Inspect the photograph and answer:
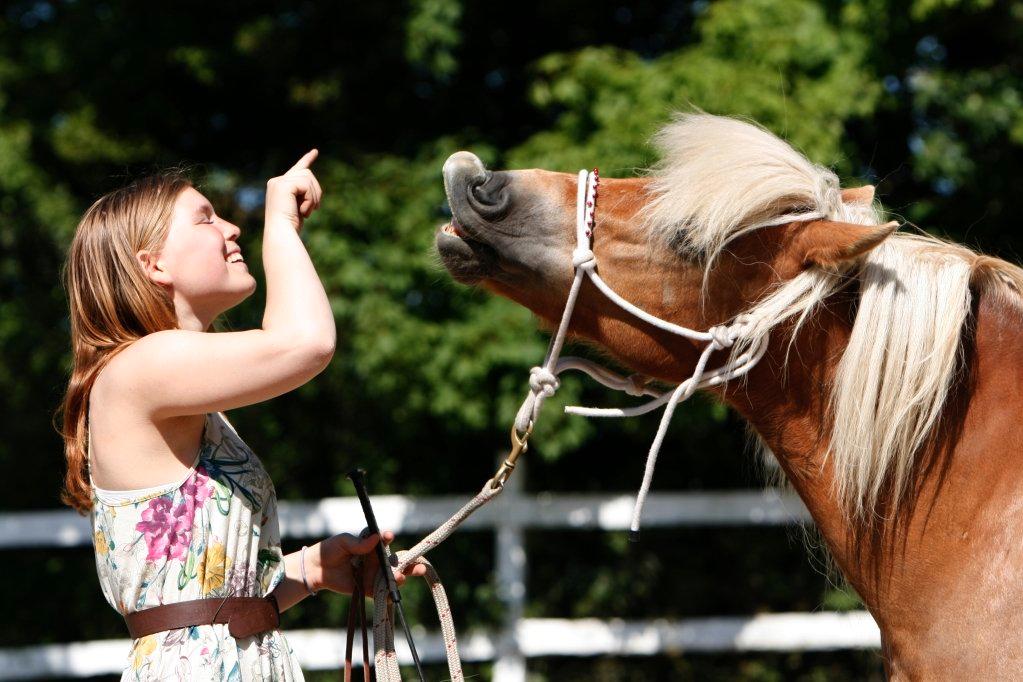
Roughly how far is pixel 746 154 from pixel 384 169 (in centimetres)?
334

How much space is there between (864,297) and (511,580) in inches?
143

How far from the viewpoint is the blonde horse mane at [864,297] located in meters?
1.68

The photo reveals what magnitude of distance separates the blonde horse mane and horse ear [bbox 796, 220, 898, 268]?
0.12 ft

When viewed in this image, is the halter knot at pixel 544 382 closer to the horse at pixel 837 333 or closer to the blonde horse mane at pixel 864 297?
the horse at pixel 837 333

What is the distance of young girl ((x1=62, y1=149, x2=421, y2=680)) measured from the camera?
61.6 inches

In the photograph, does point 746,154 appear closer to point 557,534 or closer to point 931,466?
point 931,466

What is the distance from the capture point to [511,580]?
5.04 meters

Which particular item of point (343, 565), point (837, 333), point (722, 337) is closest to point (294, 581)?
point (343, 565)

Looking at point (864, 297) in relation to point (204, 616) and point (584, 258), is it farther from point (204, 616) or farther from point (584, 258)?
point (204, 616)

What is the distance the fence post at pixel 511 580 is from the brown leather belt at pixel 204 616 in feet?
11.2

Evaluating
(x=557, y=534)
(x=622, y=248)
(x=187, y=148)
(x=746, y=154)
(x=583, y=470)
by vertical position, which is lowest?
(x=557, y=534)

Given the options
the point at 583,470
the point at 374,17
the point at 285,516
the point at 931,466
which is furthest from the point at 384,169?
the point at 931,466

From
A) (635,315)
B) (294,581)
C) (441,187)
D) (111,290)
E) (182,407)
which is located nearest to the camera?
(182,407)

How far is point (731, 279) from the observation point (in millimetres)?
1793
